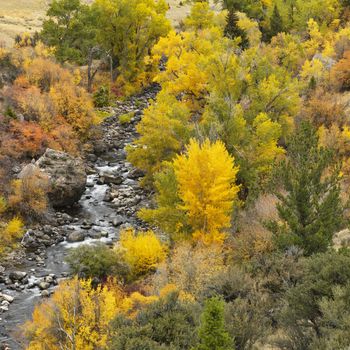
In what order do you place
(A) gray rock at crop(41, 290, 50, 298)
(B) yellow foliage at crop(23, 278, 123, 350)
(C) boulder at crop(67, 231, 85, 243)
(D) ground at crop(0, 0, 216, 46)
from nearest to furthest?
(B) yellow foliage at crop(23, 278, 123, 350)
(A) gray rock at crop(41, 290, 50, 298)
(C) boulder at crop(67, 231, 85, 243)
(D) ground at crop(0, 0, 216, 46)

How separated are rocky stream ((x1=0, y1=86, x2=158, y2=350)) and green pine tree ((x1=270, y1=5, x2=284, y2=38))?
2785cm

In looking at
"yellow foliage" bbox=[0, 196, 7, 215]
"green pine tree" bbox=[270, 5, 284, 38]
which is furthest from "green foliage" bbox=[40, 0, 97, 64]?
"yellow foliage" bbox=[0, 196, 7, 215]

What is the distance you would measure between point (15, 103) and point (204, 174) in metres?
27.6

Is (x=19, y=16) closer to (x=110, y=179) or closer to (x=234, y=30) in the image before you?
(x=234, y=30)

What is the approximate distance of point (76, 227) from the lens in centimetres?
4016

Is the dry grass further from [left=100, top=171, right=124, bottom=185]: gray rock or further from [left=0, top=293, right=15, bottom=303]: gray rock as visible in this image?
[left=0, top=293, right=15, bottom=303]: gray rock

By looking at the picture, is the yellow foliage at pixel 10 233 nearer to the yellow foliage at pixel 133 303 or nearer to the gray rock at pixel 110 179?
the gray rock at pixel 110 179

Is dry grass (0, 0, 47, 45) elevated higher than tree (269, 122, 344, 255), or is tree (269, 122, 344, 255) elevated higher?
dry grass (0, 0, 47, 45)

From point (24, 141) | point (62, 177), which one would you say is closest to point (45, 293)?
point (62, 177)

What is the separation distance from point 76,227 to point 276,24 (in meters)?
47.8

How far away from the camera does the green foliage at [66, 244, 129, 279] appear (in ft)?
105

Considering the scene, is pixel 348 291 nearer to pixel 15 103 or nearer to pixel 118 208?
pixel 118 208

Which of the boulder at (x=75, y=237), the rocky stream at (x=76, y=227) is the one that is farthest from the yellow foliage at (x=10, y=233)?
the boulder at (x=75, y=237)

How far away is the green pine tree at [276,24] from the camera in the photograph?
73.2m
